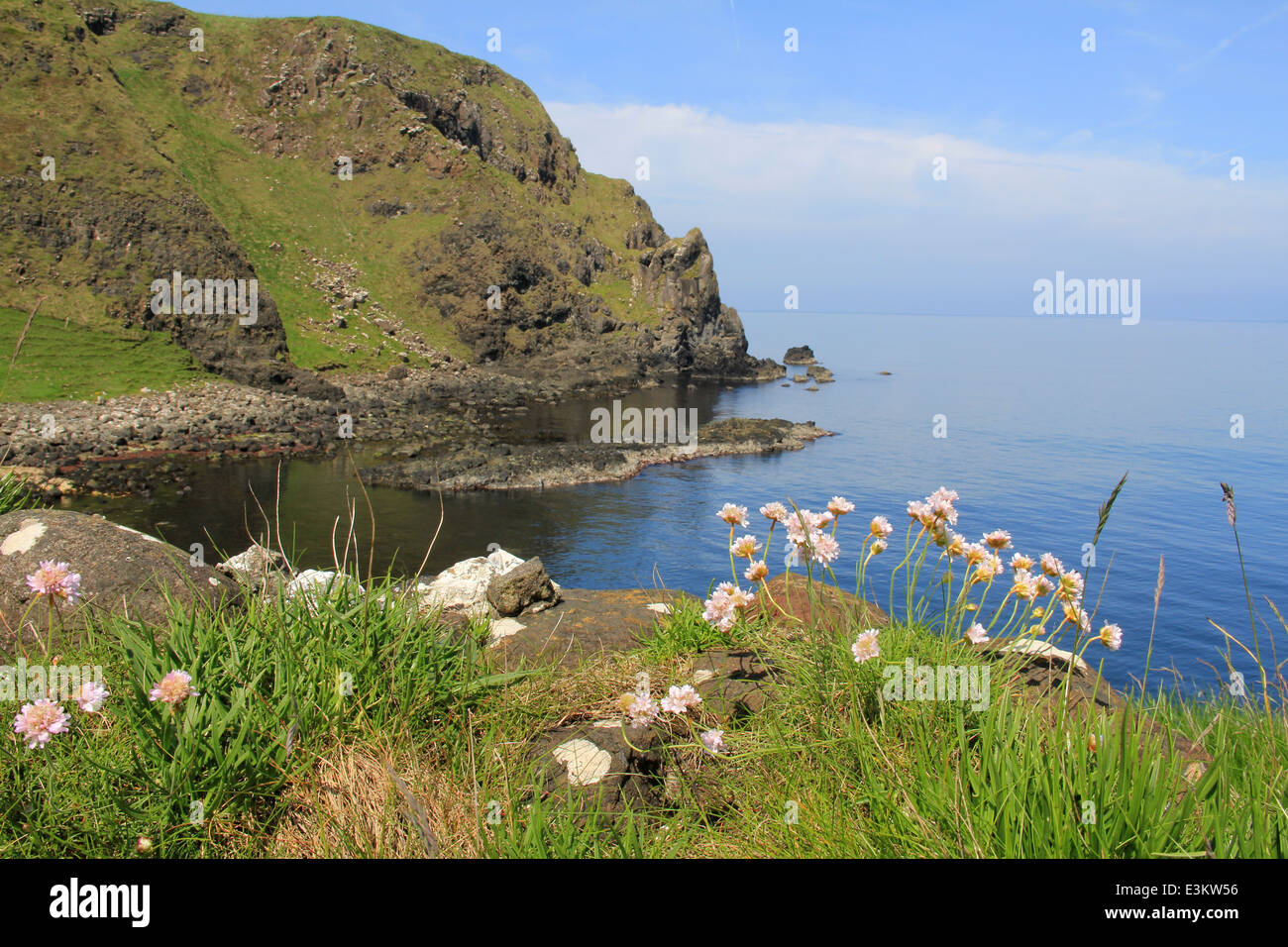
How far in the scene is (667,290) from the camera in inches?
3974

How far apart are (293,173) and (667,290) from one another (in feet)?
158

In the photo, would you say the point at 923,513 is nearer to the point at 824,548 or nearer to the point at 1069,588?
the point at 824,548

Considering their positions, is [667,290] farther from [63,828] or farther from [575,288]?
[63,828]

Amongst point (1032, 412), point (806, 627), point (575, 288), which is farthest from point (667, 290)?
point (806, 627)

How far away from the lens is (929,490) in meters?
43.6

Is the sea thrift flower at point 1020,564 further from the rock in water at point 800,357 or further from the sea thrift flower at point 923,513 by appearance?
the rock in water at point 800,357

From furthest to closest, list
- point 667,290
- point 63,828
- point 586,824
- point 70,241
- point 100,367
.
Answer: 1. point 667,290
2. point 70,241
3. point 100,367
4. point 586,824
5. point 63,828

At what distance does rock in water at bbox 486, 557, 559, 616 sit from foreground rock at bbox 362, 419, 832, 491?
83.2ft

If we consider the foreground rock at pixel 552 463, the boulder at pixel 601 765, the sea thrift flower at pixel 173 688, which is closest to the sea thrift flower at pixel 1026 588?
the boulder at pixel 601 765

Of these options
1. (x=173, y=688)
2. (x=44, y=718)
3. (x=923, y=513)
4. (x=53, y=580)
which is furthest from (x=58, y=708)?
(x=923, y=513)

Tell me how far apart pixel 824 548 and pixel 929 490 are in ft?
140

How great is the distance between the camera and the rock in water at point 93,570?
5000 millimetres

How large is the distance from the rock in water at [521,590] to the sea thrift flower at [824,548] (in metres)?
4.73

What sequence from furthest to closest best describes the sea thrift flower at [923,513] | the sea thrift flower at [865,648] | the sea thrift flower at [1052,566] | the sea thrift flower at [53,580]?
the sea thrift flower at [923,513] < the sea thrift flower at [1052,566] < the sea thrift flower at [865,648] < the sea thrift flower at [53,580]
